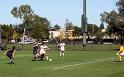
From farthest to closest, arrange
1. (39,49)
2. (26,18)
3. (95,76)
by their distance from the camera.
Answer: (26,18) → (39,49) → (95,76)

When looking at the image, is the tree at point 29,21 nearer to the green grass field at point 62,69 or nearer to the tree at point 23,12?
the tree at point 23,12

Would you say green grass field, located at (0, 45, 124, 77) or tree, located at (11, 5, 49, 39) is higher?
tree, located at (11, 5, 49, 39)

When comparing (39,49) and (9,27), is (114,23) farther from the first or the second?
(9,27)

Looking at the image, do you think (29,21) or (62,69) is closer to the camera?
(62,69)

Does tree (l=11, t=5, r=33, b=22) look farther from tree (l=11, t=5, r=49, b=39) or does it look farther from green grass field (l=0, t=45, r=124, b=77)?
green grass field (l=0, t=45, r=124, b=77)

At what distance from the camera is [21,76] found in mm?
22078

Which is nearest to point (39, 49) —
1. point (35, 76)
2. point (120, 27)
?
point (35, 76)

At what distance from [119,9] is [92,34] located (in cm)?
9531

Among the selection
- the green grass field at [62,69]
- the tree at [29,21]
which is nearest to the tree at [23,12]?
the tree at [29,21]

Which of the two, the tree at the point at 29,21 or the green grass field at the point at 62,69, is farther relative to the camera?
the tree at the point at 29,21

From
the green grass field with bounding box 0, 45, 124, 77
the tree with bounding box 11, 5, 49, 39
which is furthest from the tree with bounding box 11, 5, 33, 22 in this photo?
the green grass field with bounding box 0, 45, 124, 77

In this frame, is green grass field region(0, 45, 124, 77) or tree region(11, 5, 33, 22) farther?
tree region(11, 5, 33, 22)

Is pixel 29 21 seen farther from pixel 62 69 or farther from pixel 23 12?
pixel 62 69

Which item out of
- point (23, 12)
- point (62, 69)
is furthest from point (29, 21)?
point (62, 69)
